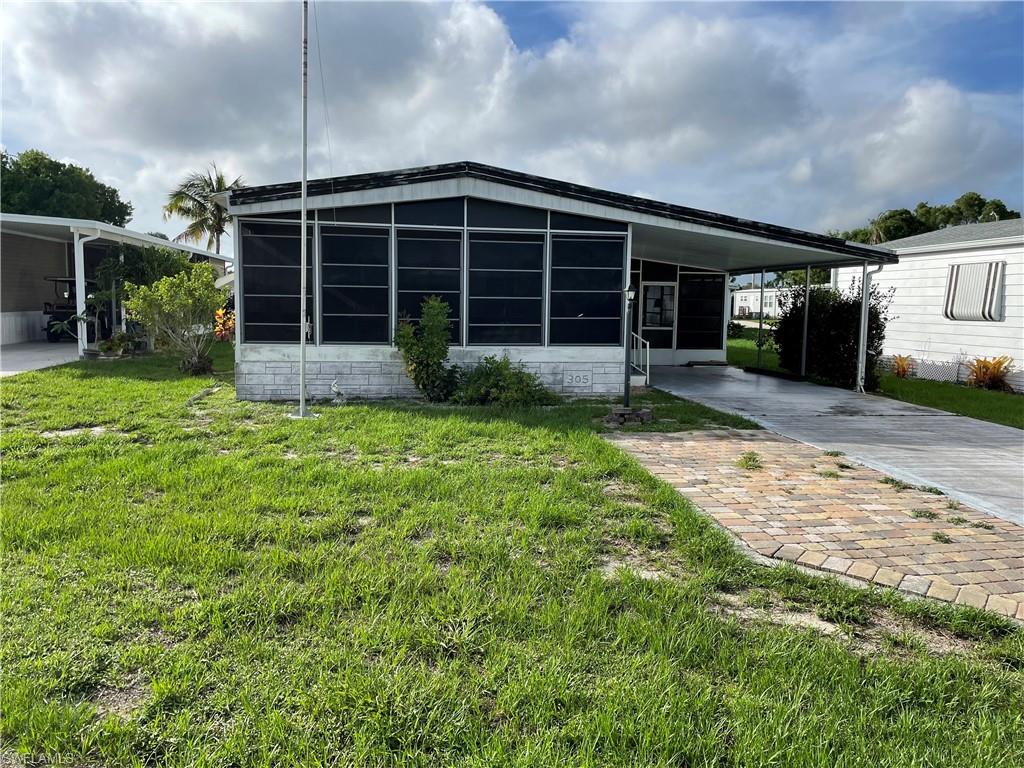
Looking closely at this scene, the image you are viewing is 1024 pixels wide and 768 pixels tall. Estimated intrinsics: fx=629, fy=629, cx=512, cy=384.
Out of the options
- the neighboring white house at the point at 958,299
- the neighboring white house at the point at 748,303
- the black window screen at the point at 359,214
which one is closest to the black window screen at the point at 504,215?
the black window screen at the point at 359,214

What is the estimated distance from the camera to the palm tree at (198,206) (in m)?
28.5

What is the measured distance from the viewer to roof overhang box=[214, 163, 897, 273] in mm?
9562

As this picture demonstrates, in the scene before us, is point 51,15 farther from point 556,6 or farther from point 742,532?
point 742,532

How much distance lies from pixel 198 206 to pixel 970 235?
95.9 ft

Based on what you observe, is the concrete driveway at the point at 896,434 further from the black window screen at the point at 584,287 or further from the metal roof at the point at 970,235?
the metal roof at the point at 970,235

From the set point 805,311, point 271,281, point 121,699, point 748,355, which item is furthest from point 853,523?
point 748,355

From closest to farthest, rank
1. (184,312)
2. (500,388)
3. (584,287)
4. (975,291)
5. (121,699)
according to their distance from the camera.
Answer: (121,699), (500,388), (584,287), (184,312), (975,291)

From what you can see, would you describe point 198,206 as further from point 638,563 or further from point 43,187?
point 638,563

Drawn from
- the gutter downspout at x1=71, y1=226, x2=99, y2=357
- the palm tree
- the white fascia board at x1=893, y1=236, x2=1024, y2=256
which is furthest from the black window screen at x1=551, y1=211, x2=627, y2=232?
the palm tree

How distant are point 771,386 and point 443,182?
25.6ft

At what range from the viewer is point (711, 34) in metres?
9.67

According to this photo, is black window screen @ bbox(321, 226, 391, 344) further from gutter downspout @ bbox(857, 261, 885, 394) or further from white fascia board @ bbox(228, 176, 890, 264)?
gutter downspout @ bbox(857, 261, 885, 394)

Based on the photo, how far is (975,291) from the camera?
543 inches

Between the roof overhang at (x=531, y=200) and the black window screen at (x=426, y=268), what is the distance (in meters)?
0.63
